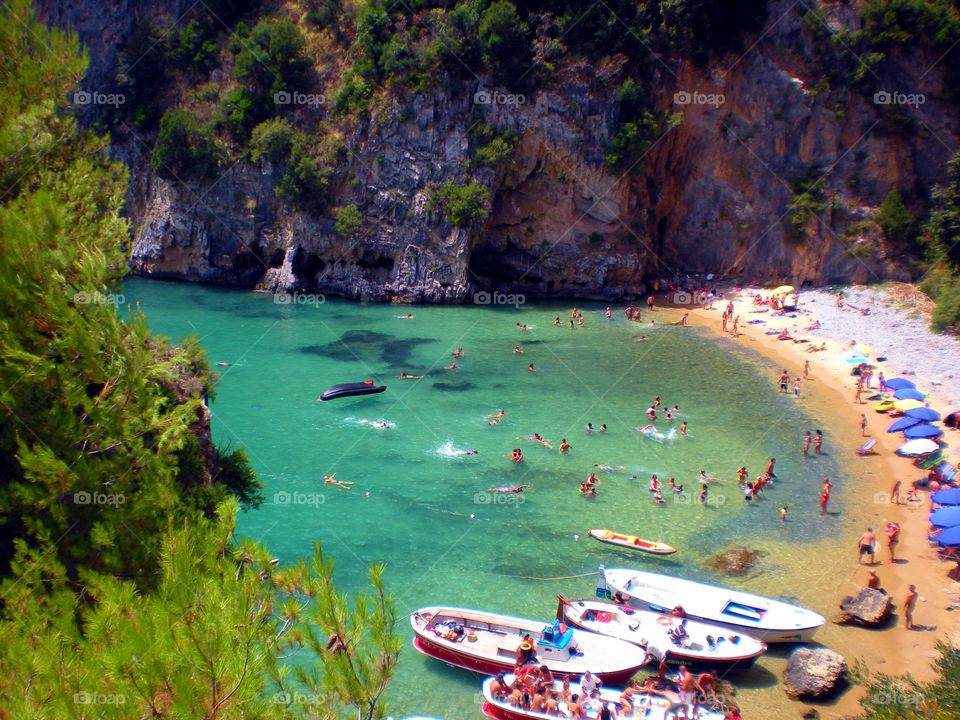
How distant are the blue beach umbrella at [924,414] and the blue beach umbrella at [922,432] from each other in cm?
29

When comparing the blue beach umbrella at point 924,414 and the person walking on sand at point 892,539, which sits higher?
the blue beach umbrella at point 924,414

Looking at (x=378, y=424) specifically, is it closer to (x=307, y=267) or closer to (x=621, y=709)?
(x=621, y=709)

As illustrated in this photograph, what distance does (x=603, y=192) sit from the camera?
4641cm

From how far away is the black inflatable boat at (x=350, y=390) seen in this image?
104 ft

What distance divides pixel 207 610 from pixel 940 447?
26.5 meters

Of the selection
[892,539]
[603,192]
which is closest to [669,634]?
[892,539]

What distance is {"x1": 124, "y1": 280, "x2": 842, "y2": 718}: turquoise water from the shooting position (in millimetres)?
20125

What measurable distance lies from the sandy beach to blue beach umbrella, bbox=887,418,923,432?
35 centimetres

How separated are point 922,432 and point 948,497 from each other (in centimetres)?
568

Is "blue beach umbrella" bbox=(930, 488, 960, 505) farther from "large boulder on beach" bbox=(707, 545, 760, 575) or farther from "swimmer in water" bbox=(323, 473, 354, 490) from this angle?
"swimmer in water" bbox=(323, 473, 354, 490)

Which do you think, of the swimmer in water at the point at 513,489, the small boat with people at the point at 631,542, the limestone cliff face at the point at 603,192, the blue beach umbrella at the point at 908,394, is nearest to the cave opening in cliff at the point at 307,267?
the limestone cliff face at the point at 603,192

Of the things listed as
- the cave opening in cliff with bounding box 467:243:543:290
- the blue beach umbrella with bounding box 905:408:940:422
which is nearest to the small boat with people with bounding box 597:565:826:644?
the blue beach umbrella with bounding box 905:408:940:422

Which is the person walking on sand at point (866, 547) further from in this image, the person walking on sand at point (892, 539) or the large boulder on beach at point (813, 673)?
the large boulder on beach at point (813, 673)

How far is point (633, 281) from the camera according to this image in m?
48.1
